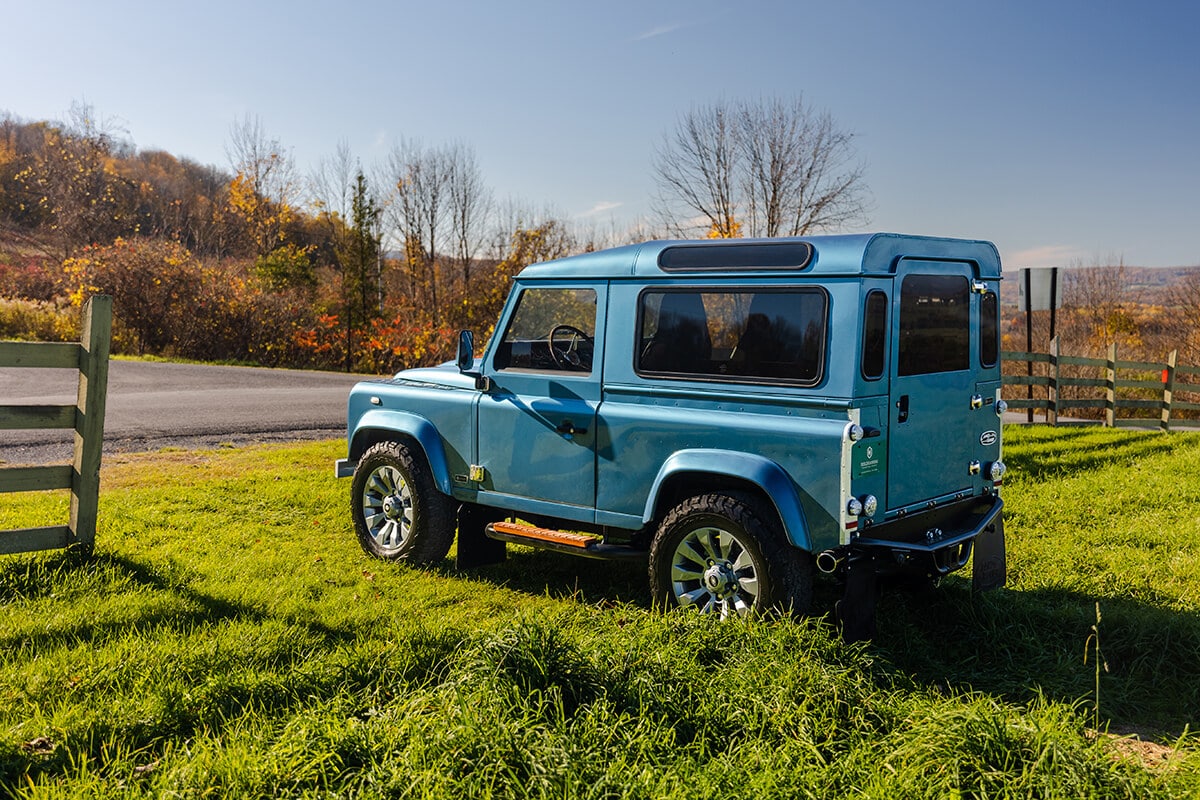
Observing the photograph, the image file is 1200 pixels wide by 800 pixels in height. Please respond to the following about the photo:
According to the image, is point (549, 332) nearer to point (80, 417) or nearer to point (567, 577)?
point (567, 577)

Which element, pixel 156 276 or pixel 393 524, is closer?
pixel 393 524

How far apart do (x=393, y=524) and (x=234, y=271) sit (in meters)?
26.9

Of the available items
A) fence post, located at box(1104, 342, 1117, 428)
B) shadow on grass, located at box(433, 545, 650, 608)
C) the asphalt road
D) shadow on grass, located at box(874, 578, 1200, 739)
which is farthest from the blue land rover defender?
fence post, located at box(1104, 342, 1117, 428)

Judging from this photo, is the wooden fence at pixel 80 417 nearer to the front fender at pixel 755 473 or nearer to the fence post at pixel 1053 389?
the front fender at pixel 755 473

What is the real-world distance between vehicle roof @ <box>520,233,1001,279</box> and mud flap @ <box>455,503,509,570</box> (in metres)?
1.66

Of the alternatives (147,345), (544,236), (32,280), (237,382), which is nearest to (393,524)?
(237,382)

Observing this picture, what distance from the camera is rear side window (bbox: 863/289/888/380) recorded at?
4.89 m

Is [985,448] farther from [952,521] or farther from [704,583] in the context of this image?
[704,583]

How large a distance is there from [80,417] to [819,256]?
5.05 metres

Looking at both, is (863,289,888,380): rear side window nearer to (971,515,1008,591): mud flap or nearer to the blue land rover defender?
the blue land rover defender

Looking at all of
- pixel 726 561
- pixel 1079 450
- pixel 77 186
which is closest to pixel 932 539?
pixel 726 561

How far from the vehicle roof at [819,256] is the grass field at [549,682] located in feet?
6.23

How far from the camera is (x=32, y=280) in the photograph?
3622cm

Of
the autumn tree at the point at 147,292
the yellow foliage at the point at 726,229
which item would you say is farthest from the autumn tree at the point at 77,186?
the yellow foliage at the point at 726,229
